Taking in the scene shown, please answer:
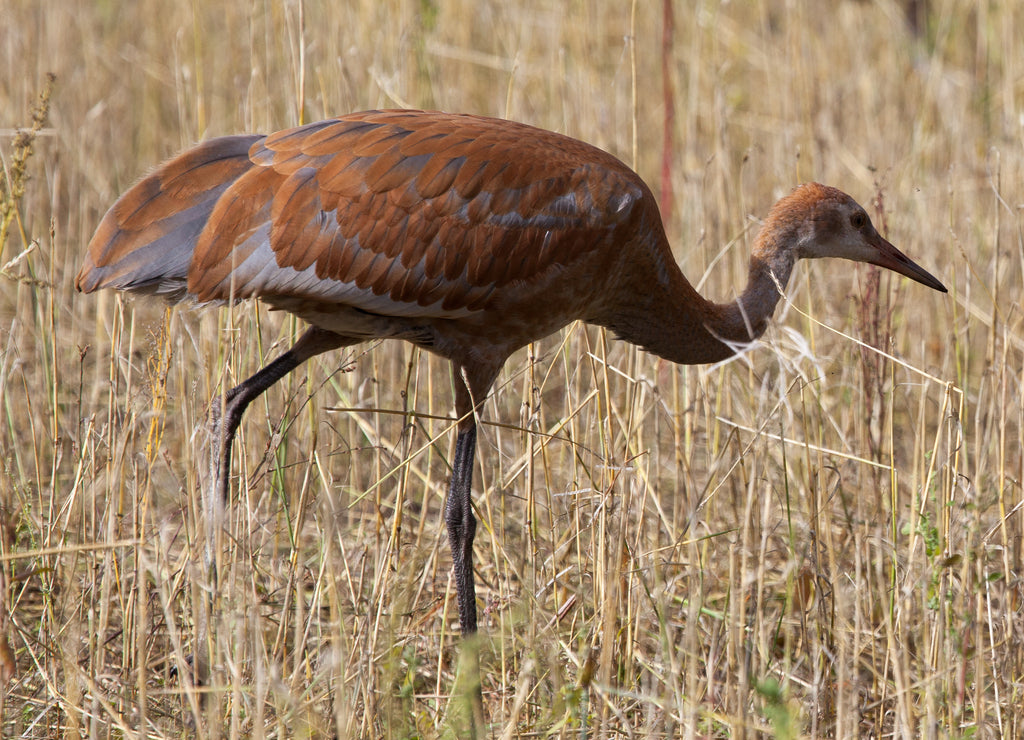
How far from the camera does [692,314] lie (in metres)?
4.08

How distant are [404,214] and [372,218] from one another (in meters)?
0.09

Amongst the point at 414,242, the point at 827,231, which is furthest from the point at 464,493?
the point at 827,231

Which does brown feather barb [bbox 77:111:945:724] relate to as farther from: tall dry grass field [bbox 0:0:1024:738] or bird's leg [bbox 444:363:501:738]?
tall dry grass field [bbox 0:0:1024:738]

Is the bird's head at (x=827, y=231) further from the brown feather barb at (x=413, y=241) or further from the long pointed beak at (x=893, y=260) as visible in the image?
the brown feather barb at (x=413, y=241)

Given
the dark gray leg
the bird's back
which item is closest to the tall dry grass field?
the dark gray leg

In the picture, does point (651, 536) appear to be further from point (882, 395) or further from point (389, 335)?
point (389, 335)

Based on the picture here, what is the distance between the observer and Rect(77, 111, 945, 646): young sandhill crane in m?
3.49

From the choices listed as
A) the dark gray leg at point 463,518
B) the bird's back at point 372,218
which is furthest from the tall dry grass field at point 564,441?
the bird's back at point 372,218

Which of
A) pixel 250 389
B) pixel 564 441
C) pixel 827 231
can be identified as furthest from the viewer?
pixel 564 441

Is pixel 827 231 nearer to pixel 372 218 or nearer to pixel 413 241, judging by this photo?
pixel 413 241

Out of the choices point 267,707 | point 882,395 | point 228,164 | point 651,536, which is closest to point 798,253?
point 882,395

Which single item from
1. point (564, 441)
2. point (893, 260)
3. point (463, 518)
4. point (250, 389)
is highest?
point (893, 260)

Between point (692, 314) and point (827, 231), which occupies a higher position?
point (827, 231)

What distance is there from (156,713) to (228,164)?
5.08ft
